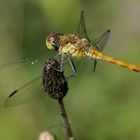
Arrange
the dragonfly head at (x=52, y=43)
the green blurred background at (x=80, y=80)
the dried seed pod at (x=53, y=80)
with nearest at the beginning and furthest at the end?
the dried seed pod at (x=53, y=80)
the dragonfly head at (x=52, y=43)
the green blurred background at (x=80, y=80)

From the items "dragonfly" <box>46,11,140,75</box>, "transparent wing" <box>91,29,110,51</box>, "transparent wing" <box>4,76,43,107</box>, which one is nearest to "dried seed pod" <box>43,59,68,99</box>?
"transparent wing" <box>4,76,43,107</box>

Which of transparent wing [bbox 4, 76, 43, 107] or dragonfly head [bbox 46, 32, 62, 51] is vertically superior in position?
dragonfly head [bbox 46, 32, 62, 51]

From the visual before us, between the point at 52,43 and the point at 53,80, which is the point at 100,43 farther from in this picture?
the point at 53,80

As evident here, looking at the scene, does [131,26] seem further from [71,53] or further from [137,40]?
[71,53]

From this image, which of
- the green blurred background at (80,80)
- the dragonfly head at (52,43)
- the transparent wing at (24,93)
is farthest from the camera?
the green blurred background at (80,80)

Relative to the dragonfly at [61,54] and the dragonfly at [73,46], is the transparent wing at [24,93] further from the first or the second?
the dragonfly at [73,46]

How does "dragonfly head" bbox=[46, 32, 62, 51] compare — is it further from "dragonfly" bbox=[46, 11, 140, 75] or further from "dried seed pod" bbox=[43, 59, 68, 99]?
"dried seed pod" bbox=[43, 59, 68, 99]

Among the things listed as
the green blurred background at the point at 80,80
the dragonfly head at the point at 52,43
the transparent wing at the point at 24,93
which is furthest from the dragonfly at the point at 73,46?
the green blurred background at the point at 80,80
